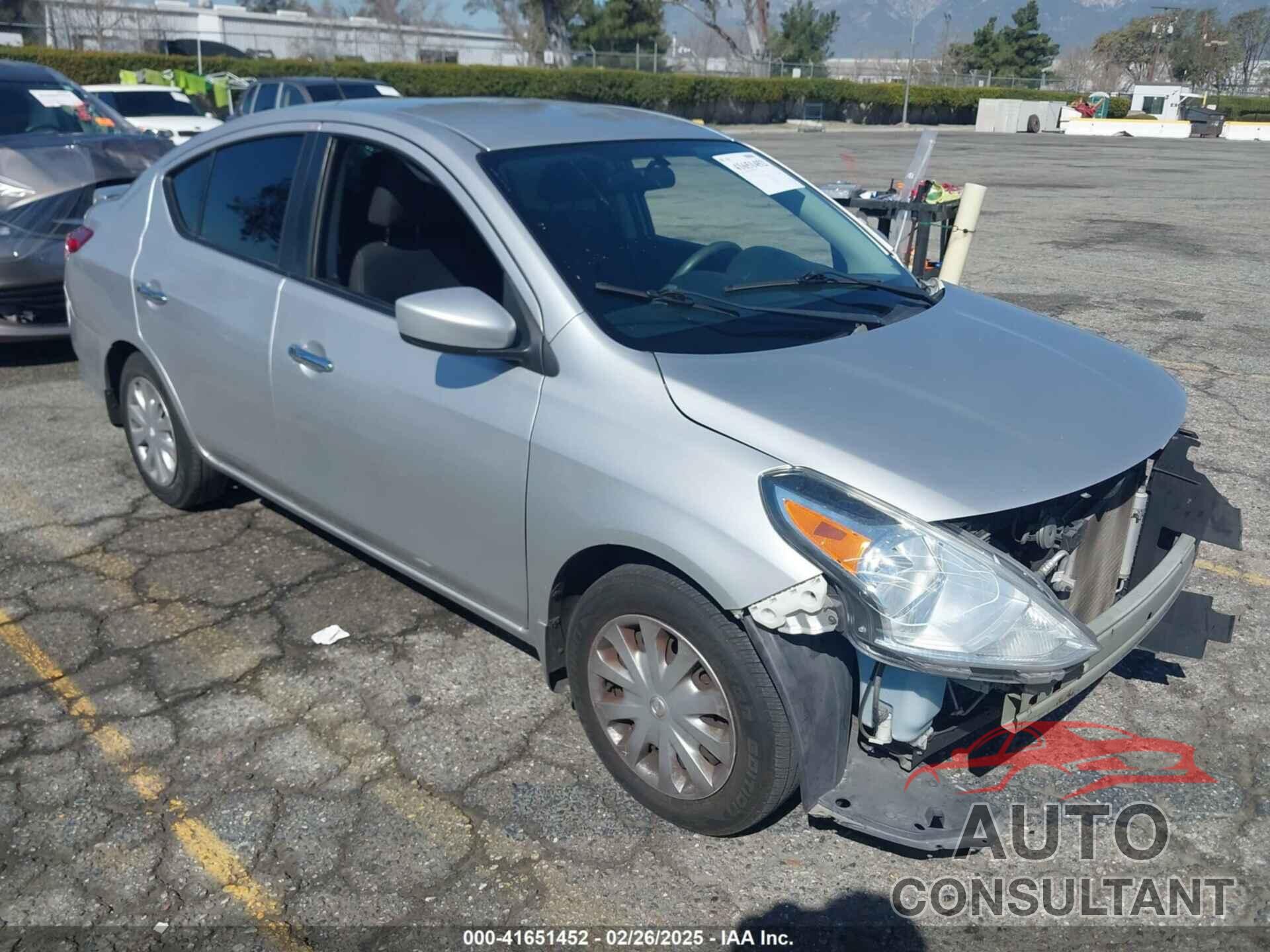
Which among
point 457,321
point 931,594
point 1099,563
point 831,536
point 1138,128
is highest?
point 457,321

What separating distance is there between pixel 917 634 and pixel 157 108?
52.9 feet

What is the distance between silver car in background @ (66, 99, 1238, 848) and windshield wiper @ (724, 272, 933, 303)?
19 millimetres

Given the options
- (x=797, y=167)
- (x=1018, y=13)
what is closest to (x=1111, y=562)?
(x=797, y=167)

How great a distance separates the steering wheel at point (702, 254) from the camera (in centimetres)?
335

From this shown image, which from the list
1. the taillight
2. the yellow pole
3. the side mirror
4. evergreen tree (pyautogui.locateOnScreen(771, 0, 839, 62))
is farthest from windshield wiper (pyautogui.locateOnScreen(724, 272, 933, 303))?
evergreen tree (pyautogui.locateOnScreen(771, 0, 839, 62))

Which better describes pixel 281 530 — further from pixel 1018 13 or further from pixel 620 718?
pixel 1018 13

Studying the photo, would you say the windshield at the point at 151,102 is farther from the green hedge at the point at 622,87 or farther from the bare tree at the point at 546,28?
the bare tree at the point at 546,28

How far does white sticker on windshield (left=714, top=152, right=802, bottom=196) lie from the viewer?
156 inches

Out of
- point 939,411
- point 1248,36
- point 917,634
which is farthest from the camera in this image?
point 1248,36

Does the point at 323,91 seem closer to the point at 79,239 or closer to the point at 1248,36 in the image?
the point at 79,239

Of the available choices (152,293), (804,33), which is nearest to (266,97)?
(152,293)

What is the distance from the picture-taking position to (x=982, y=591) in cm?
244

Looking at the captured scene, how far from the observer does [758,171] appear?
404 cm

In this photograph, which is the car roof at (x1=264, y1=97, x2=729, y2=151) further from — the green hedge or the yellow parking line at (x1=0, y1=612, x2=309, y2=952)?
the green hedge
